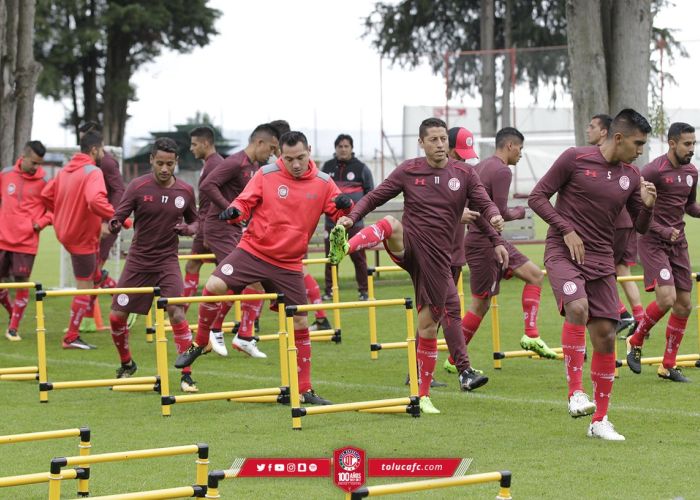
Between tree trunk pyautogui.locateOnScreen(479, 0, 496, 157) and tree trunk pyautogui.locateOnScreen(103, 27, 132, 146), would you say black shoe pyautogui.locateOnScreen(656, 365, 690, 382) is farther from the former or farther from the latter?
tree trunk pyautogui.locateOnScreen(103, 27, 132, 146)

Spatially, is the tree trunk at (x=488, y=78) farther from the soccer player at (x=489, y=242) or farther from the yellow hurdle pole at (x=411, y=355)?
the yellow hurdle pole at (x=411, y=355)

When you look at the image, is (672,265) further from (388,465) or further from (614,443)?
(388,465)

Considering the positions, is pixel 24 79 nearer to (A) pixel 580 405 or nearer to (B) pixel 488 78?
(A) pixel 580 405

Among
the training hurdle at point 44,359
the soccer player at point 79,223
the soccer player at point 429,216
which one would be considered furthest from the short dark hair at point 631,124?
the soccer player at point 79,223

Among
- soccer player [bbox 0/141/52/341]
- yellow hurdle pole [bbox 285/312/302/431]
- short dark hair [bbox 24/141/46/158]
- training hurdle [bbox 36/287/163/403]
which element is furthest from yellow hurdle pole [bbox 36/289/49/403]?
short dark hair [bbox 24/141/46/158]

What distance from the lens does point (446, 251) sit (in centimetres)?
1020

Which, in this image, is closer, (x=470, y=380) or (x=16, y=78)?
(x=470, y=380)

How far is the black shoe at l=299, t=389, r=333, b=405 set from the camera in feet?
34.1

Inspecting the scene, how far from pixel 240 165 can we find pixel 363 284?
5.52m

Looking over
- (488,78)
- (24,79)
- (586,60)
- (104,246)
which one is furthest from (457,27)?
(104,246)

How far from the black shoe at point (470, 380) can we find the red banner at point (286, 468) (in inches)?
198

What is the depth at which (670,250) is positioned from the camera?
38.5ft

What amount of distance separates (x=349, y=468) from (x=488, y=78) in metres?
32.7

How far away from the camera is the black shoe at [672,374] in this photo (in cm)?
1157
